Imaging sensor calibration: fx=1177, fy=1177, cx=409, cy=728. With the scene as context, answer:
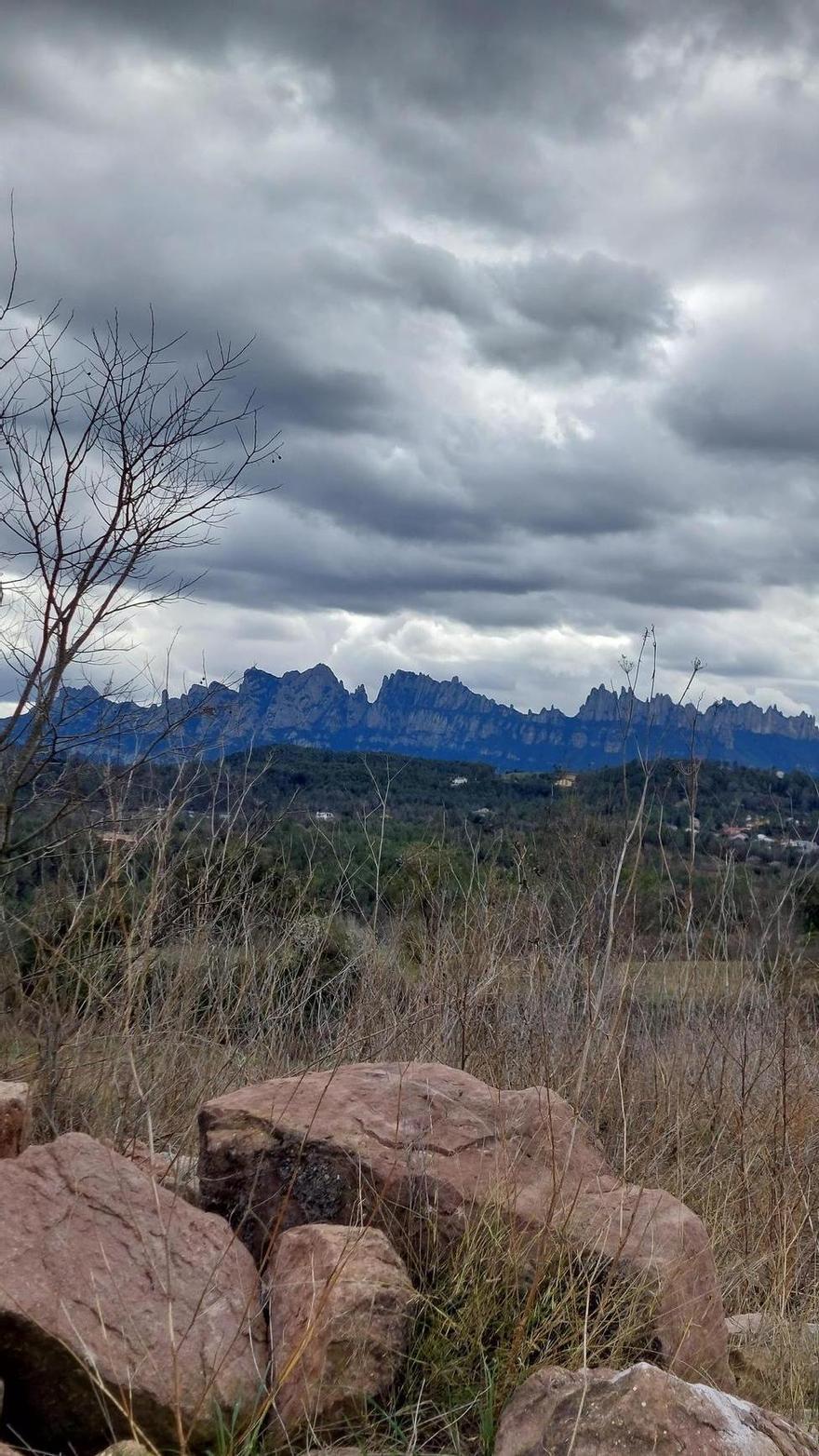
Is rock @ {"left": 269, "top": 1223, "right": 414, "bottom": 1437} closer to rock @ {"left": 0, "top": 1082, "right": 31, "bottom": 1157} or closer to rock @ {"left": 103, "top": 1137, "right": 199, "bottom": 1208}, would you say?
rock @ {"left": 103, "top": 1137, "right": 199, "bottom": 1208}

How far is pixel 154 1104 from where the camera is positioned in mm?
4883

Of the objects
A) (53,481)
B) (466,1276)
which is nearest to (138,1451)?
(466,1276)

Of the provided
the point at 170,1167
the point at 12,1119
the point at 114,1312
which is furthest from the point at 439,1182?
the point at 12,1119

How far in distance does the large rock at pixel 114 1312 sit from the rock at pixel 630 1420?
0.67 metres

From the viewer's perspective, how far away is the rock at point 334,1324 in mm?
2822

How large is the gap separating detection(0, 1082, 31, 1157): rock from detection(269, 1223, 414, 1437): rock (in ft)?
3.26

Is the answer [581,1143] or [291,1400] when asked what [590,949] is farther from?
[291,1400]

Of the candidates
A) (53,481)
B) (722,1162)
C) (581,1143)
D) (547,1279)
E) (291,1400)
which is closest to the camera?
(291,1400)

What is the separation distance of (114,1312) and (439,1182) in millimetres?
1049

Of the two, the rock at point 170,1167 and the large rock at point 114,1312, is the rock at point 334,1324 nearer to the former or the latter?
the large rock at point 114,1312

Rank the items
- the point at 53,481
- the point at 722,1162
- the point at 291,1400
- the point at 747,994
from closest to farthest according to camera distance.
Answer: the point at 291,1400 → the point at 53,481 → the point at 722,1162 → the point at 747,994

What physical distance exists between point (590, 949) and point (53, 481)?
3.03 meters

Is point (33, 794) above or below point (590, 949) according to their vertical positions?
above

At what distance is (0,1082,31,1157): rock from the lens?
3.62 meters
